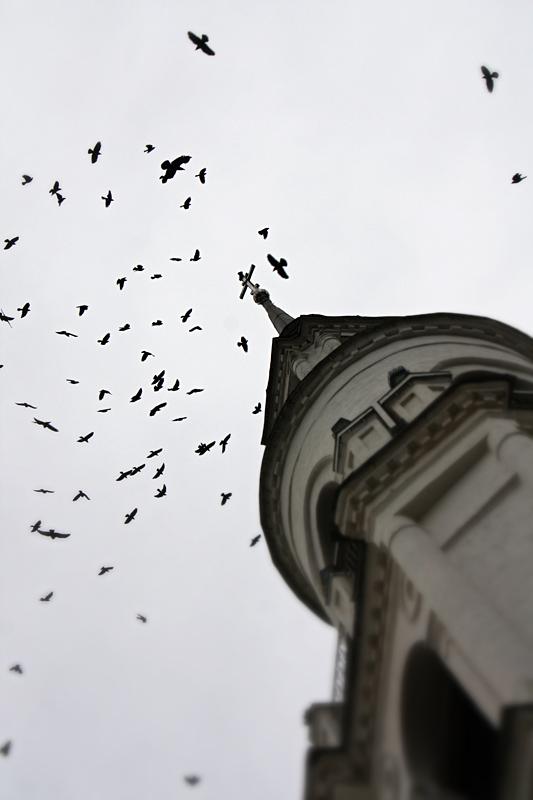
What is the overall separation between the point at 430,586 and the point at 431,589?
6 cm

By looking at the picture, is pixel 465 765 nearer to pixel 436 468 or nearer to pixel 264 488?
pixel 436 468

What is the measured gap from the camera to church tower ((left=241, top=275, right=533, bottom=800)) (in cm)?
949

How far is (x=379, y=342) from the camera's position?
67.3 ft

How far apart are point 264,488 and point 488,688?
1182cm

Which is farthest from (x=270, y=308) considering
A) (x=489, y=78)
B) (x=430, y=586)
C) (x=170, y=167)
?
(x=430, y=586)

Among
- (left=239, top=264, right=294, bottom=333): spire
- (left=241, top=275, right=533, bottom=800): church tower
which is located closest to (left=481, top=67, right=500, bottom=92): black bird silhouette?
(left=241, top=275, right=533, bottom=800): church tower

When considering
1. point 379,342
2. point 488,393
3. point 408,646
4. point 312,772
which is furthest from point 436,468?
point 379,342

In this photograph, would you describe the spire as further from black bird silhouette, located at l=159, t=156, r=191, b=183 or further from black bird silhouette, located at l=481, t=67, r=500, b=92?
black bird silhouette, located at l=481, t=67, r=500, b=92

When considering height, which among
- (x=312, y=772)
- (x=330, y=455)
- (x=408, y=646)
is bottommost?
(x=312, y=772)

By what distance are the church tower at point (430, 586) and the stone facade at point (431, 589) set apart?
25 mm

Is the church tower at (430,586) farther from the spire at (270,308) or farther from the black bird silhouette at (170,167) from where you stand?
the spire at (270,308)

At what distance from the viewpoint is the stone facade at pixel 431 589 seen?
31.1 feet

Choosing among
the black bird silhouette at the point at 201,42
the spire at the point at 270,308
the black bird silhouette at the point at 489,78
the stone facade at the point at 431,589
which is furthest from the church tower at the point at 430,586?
the spire at the point at 270,308

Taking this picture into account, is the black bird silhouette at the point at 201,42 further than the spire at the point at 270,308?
No
